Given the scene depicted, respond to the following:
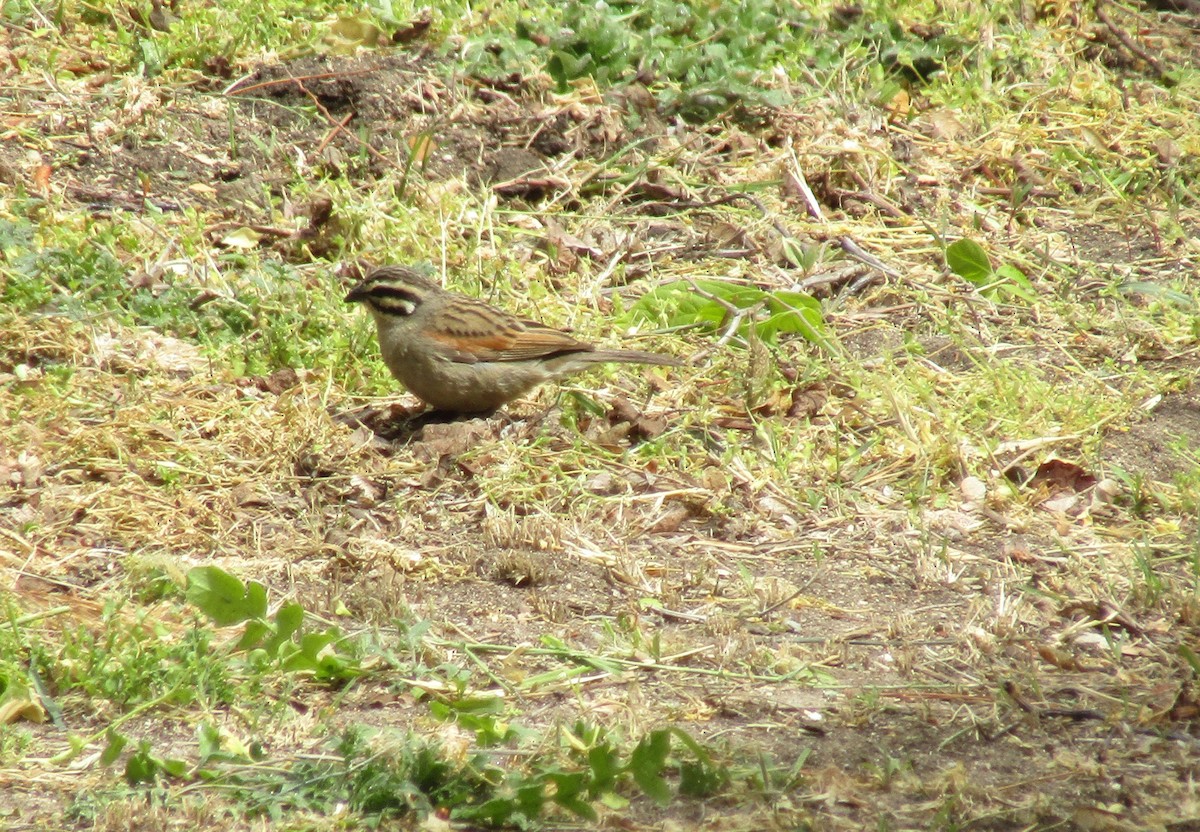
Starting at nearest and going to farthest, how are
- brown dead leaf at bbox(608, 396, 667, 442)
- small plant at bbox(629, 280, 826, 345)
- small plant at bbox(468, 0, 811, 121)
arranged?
brown dead leaf at bbox(608, 396, 667, 442) → small plant at bbox(629, 280, 826, 345) → small plant at bbox(468, 0, 811, 121)

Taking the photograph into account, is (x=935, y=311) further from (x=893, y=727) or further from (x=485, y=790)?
(x=485, y=790)

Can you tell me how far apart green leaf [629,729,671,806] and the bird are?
3264 mm

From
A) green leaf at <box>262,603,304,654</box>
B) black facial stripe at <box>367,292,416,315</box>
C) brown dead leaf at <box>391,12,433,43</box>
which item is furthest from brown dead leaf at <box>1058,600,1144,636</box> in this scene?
brown dead leaf at <box>391,12,433,43</box>

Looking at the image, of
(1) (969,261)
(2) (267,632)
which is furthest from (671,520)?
(1) (969,261)

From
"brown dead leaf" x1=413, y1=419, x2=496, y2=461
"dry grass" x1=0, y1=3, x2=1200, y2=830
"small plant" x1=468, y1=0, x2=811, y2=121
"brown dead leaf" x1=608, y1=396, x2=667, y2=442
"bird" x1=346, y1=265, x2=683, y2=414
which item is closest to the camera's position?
"dry grass" x1=0, y1=3, x2=1200, y2=830

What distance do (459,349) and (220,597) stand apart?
7.76 ft

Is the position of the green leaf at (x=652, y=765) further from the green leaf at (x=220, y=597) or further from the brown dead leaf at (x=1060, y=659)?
the brown dead leaf at (x=1060, y=659)

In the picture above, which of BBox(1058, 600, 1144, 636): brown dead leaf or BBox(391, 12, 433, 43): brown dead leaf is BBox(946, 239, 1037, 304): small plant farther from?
BBox(391, 12, 433, 43): brown dead leaf

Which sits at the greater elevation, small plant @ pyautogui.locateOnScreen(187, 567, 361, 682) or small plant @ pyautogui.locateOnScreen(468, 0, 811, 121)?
small plant @ pyautogui.locateOnScreen(468, 0, 811, 121)

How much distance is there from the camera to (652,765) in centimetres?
397

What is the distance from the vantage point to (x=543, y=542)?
5.85 m

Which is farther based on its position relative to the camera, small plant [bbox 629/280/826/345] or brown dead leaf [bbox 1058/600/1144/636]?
small plant [bbox 629/280/826/345]

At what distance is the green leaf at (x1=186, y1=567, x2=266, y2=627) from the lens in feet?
16.0

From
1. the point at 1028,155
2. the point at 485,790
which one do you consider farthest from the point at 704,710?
the point at 1028,155
